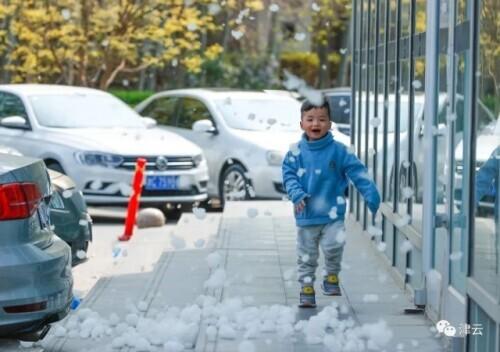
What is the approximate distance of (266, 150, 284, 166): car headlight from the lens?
15078 mm

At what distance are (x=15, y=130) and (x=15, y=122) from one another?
187 millimetres

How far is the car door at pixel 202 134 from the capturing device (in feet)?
52.6

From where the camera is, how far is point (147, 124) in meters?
16.1

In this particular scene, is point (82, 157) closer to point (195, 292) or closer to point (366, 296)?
point (195, 292)

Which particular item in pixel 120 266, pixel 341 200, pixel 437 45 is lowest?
pixel 120 266

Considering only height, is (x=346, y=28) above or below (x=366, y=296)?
above

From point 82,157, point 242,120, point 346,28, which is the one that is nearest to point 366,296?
point 82,157

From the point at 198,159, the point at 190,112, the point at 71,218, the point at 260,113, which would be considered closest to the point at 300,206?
the point at 71,218

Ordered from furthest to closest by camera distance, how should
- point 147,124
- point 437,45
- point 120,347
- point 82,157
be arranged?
point 147,124 → point 82,157 → point 437,45 → point 120,347

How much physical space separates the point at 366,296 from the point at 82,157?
6.66 m

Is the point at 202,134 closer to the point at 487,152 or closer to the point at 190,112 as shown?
the point at 190,112

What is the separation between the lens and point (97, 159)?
48.1 ft

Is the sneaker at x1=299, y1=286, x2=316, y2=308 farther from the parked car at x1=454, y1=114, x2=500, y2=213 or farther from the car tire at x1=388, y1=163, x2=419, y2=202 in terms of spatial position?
the parked car at x1=454, y1=114, x2=500, y2=213

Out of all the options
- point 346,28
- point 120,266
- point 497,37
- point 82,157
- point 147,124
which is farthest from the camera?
point 346,28
